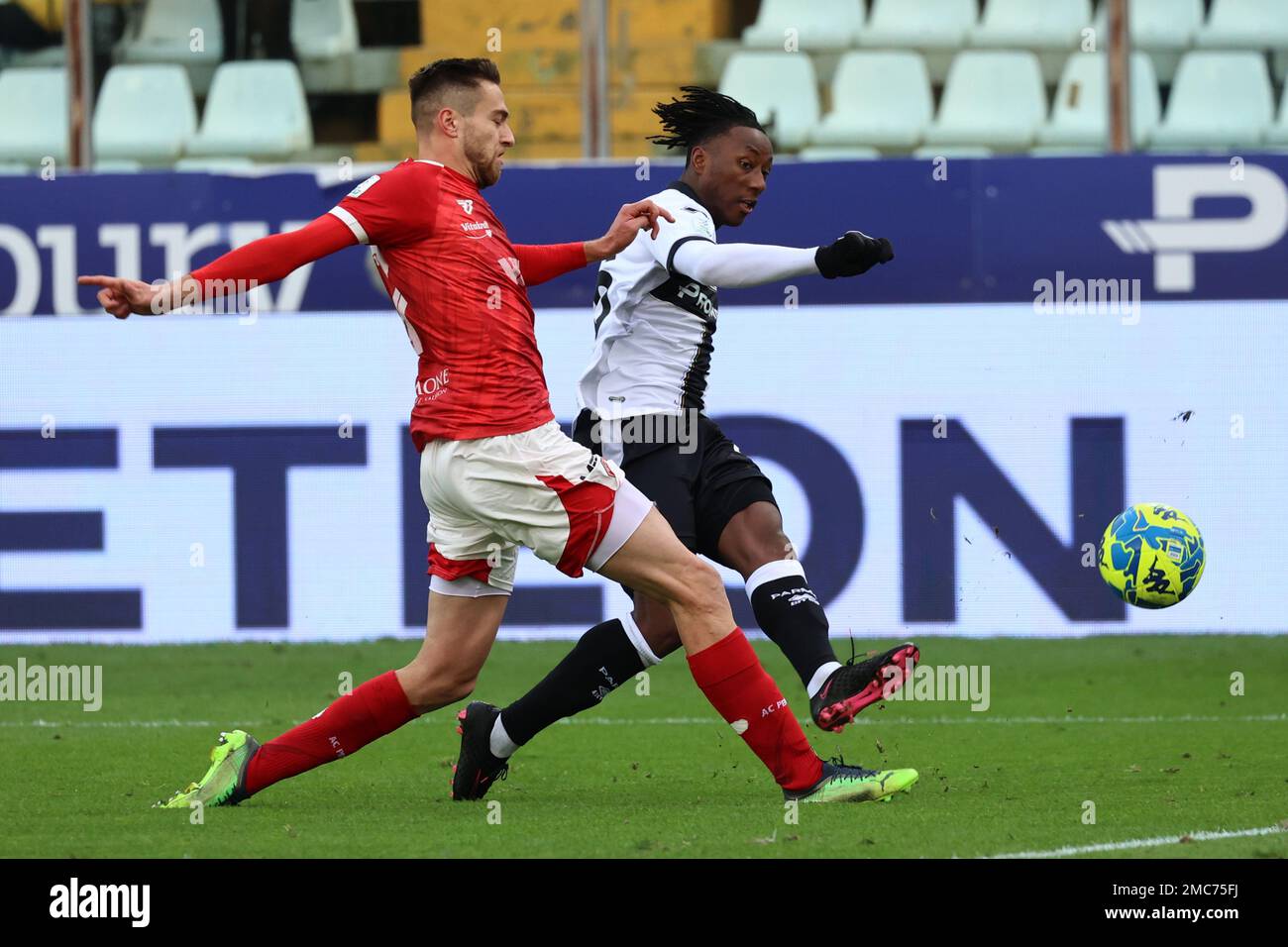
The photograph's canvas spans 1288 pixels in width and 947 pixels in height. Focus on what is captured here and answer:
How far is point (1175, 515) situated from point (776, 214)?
3.99 meters

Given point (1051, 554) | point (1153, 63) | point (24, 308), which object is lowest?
point (1051, 554)

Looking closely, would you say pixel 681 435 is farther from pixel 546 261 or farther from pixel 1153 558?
pixel 1153 558

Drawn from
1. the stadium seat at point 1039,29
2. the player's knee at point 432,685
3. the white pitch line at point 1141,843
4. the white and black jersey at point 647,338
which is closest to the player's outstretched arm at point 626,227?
the white and black jersey at point 647,338

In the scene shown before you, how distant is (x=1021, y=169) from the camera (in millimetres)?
10469

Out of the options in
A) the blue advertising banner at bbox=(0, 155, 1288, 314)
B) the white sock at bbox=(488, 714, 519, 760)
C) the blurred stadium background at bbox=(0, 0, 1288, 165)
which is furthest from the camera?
the blurred stadium background at bbox=(0, 0, 1288, 165)

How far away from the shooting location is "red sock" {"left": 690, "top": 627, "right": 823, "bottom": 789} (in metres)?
5.53

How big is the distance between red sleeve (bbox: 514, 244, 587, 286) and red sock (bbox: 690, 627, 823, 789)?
1195 millimetres

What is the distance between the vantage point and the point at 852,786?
5.68 meters

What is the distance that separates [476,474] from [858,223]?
5490mm

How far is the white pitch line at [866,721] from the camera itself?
A: 7.98 metres

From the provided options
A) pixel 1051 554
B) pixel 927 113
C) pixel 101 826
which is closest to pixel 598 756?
pixel 101 826

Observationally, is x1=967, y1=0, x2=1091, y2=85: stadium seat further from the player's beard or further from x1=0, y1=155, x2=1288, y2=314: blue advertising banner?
the player's beard

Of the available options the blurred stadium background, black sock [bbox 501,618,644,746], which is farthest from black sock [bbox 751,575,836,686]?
the blurred stadium background

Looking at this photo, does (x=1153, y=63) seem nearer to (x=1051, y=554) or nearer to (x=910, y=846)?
(x=1051, y=554)
